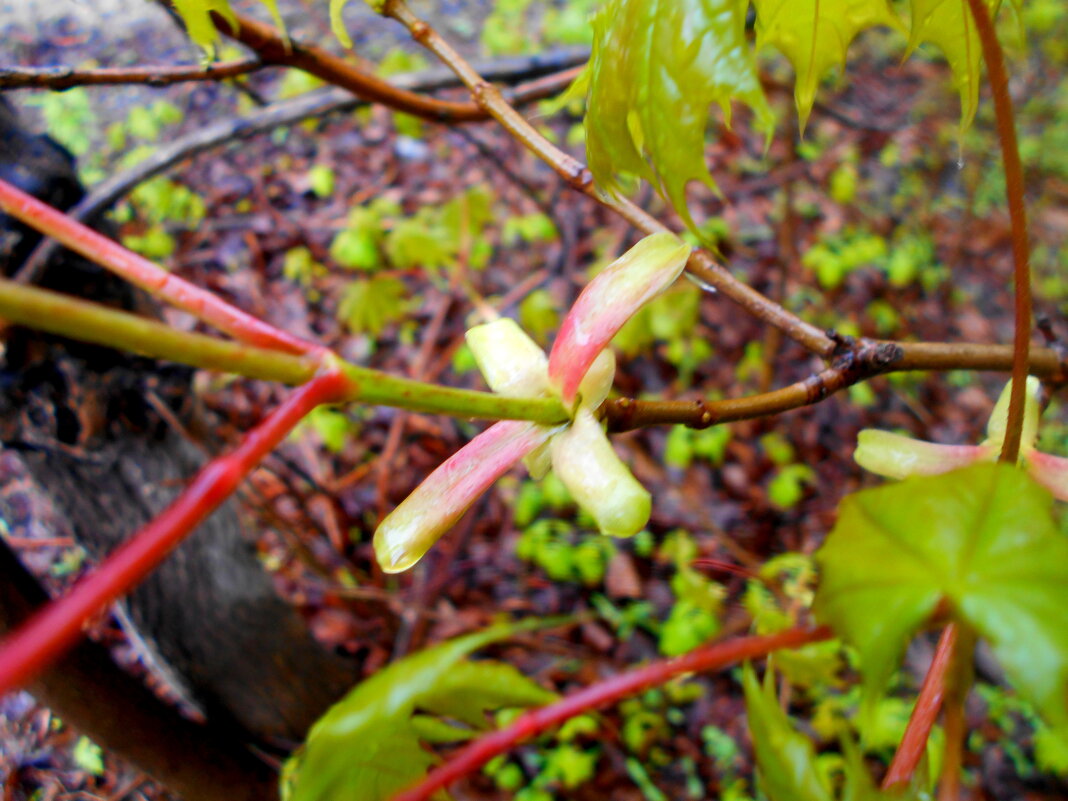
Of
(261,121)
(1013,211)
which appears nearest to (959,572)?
(1013,211)

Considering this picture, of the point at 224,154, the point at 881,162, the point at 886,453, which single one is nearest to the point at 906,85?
the point at 881,162

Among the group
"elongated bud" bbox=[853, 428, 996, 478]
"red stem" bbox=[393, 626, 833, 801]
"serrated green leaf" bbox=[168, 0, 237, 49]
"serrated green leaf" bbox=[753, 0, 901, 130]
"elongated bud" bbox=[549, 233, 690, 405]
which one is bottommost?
"elongated bud" bbox=[853, 428, 996, 478]

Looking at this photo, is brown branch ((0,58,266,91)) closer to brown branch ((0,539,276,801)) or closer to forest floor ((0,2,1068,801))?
forest floor ((0,2,1068,801))

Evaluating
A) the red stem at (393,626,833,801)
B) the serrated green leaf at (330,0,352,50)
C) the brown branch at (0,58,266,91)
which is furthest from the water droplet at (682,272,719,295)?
the brown branch at (0,58,266,91)

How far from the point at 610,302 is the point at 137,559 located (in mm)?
371

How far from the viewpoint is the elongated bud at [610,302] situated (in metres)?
0.52

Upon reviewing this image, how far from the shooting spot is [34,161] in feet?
3.73

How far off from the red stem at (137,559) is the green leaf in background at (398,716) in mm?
255

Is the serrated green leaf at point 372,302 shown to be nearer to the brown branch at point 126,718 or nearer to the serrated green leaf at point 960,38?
the brown branch at point 126,718

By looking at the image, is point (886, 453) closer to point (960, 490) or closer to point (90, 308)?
point (960, 490)

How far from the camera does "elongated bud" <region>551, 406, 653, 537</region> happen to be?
479 mm

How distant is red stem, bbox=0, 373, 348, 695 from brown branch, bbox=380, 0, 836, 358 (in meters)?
0.41

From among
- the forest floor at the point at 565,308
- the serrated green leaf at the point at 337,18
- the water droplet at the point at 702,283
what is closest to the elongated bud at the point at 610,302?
the water droplet at the point at 702,283

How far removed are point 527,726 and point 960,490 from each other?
0.31 m
